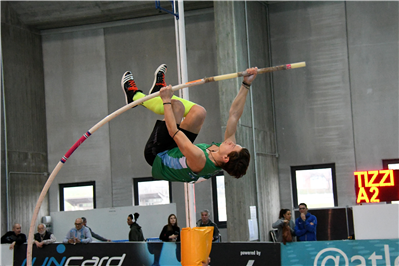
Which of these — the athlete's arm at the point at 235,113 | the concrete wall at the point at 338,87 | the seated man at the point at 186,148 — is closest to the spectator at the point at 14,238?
the seated man at the point at 186,148

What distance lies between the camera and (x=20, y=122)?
12.7 meters

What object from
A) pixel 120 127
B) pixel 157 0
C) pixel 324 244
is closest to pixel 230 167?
pixel 324 244

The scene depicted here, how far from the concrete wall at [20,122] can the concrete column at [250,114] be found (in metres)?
5.55

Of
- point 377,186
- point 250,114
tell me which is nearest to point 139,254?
point 377,186

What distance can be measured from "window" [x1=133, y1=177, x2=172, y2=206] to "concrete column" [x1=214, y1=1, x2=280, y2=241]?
2706mm

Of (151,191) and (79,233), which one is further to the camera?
(151,191)

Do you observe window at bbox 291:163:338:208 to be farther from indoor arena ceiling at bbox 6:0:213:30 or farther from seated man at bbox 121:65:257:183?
seated man at bbox 121:65:257:183

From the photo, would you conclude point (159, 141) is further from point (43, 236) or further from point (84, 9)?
point (84, 9)

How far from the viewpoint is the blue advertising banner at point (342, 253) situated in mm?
4938

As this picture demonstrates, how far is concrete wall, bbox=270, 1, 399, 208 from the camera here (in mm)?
11156

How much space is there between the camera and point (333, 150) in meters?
11.5

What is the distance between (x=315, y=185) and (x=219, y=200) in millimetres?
2368

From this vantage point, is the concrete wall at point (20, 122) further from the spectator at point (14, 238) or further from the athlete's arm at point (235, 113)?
the athlete's arm at point (235, 113)

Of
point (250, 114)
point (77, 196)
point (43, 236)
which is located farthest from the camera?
point (77, 196)
